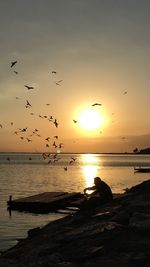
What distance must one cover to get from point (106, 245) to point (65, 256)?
1.03m

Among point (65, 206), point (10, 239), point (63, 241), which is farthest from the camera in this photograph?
point (65, 206)

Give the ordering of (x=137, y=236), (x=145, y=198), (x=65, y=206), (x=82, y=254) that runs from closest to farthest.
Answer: (x=82, y=254) < (x=137, y=236) < (x=145, y=198) < (x=65, y=206)

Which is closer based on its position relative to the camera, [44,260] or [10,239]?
[44,260]

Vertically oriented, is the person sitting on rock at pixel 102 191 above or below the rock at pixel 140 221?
above

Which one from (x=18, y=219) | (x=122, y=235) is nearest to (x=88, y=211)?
(x=122, y=235)

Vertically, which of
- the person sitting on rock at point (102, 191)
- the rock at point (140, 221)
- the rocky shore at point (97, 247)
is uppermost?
the person sitting on rock at point (102, 191)

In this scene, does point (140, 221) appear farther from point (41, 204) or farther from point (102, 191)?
point (41, 204)

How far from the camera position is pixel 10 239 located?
2333cm

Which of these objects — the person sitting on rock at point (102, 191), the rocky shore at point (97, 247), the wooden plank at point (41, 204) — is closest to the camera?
the rocky shore at point (97, 247)

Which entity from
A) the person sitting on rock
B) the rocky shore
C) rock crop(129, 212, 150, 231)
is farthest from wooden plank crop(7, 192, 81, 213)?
rock crop(129, 212, 150, 231)

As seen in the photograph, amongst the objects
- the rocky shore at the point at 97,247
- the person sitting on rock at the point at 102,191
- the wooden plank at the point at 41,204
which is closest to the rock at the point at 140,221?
the rocky shore at the point at 97,247

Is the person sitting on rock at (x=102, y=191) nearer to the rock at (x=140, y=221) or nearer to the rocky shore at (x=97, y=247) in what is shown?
the rocky shore at (x=97, y=247)

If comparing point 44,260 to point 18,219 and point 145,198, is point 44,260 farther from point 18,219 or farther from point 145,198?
point 18,219

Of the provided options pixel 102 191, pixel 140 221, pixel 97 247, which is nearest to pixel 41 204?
pixel 102 191
